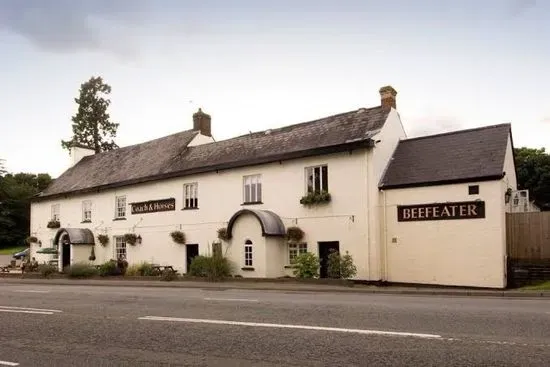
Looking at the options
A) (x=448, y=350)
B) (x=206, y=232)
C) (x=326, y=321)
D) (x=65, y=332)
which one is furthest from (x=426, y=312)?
(x=206, y=232)

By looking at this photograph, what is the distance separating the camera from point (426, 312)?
10188 mm

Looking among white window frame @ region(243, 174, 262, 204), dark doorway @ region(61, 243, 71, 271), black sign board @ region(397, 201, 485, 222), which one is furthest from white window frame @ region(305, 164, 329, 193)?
dark doorway @ region(61, 243, 71, 271)

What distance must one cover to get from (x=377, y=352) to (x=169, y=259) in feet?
79.9

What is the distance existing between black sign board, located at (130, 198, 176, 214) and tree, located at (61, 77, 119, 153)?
76.5 feet

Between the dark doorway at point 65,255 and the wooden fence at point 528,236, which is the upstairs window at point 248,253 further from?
the dark doorway at point 65,255

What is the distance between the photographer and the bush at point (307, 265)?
22891mm

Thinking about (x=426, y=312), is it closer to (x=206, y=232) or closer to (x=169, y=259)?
(x=206, y=232)

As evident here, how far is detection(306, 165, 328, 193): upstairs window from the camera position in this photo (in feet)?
79.5

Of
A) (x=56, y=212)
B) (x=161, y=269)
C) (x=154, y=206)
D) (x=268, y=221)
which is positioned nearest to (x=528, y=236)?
(x=268, y=221)

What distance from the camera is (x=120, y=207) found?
33.9 metres

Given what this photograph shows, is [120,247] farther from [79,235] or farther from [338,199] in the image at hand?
[338,199]

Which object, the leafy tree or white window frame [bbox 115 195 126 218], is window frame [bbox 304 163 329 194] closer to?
white window frame [bbox 115 195 126 218]

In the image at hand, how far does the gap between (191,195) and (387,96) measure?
11.7 m

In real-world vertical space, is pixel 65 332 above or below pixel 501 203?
below
